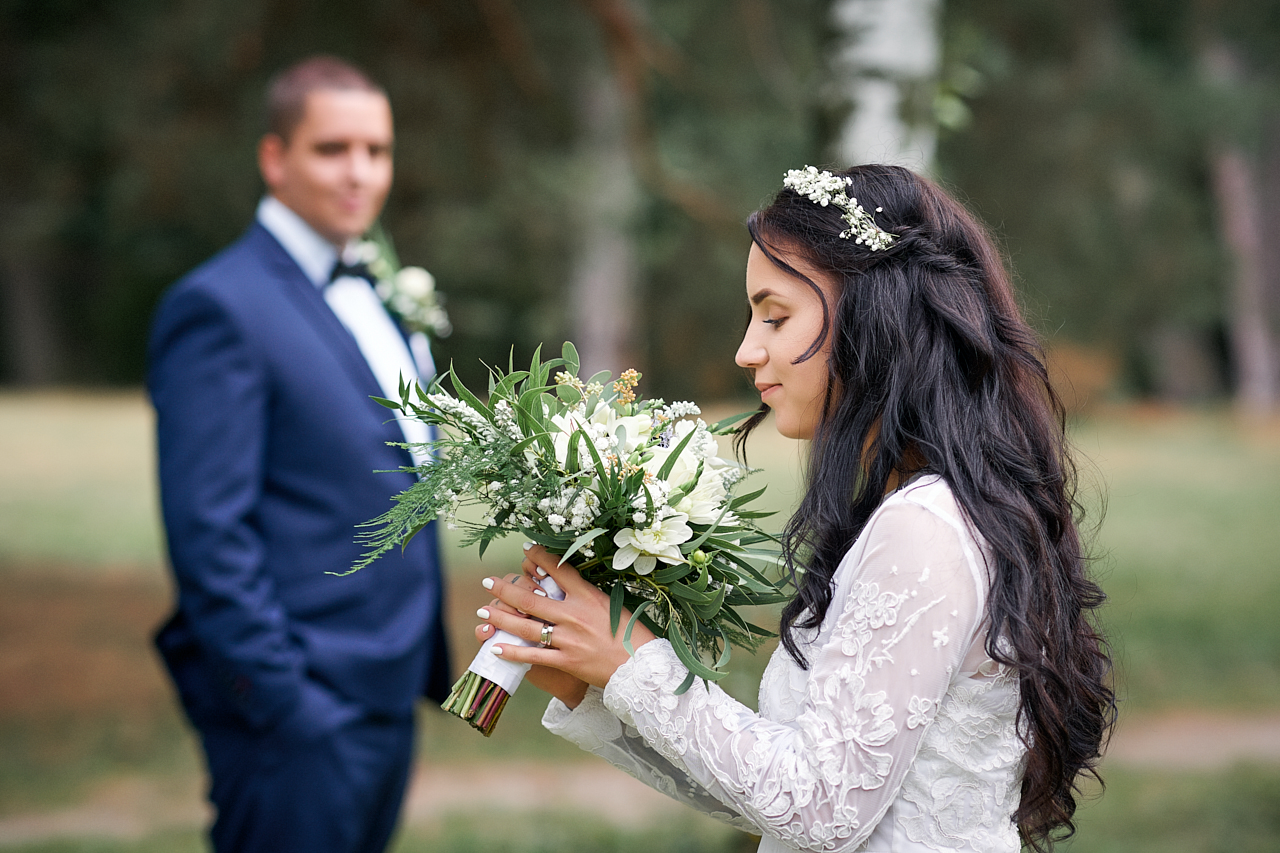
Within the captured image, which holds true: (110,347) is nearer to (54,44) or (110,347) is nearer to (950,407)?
(54,44)

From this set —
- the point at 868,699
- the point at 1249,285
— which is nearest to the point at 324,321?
the point at 868,699

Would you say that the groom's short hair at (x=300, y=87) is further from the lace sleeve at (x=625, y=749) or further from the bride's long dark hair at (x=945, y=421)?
the lace sleeve at (x=625, y=749)

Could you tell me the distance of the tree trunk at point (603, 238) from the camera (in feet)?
44.0

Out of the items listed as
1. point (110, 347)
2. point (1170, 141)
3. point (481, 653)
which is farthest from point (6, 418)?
point (481, 653)

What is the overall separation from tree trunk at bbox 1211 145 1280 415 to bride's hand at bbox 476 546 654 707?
74.1 ft

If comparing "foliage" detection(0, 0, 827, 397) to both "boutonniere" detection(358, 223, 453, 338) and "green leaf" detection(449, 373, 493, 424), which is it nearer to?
"boutonniere" detection(358, 223, 453, 338)

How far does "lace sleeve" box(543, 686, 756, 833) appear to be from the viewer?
6.77ft

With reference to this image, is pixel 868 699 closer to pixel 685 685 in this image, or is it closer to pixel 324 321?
pixel 685 685

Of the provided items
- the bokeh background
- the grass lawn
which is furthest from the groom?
the bokeh background

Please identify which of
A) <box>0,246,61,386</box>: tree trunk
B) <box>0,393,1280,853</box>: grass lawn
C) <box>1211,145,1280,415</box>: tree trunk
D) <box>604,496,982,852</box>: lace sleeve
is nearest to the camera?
<box>604,496,982,852</box>: lace sleeve

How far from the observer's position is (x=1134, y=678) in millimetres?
7840

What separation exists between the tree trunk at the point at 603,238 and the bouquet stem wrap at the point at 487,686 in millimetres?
11073

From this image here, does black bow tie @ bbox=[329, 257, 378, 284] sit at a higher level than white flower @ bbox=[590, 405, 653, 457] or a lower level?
higher

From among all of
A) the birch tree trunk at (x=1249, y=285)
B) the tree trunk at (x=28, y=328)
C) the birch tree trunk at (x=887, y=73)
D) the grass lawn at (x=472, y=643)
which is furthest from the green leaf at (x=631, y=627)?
the tree trunk at (x=28, y=328)
